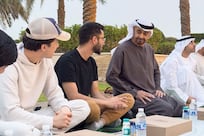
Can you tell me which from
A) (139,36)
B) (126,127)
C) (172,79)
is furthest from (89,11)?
(126,127)

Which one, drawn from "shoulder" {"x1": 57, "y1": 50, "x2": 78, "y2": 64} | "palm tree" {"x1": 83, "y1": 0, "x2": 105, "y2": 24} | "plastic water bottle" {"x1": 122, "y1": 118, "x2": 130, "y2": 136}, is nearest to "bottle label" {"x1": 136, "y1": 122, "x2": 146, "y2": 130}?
"plastic water bottle" {"x1": 122, "y1": 118, "x2": 130, "y2": 136}

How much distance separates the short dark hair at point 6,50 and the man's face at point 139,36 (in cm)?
271

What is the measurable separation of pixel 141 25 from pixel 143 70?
1.79ft

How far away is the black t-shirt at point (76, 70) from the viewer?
4.13m

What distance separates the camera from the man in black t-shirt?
4.11 metres

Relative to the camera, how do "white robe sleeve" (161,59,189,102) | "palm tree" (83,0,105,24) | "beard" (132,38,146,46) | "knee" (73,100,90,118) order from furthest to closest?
"palm tree" (83,0,105,24), "white robe sleeve" (161,59,189,102), "beard" (132,38,146,46), "knee" (73,100,90,118)

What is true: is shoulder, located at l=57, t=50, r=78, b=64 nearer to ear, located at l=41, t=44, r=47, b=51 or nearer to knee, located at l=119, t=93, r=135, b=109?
knee, located at l=119, t=93, r=135, b=109

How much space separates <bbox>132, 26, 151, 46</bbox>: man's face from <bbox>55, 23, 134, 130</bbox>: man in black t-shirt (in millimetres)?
685

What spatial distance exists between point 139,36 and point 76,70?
1139mm

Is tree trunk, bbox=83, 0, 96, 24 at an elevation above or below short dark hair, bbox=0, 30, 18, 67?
above

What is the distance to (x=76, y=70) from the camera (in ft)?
13.8

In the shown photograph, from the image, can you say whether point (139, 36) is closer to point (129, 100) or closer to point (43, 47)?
point (129, 100)

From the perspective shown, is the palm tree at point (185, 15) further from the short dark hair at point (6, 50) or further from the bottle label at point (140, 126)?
the short dark hair at point (6, 50)

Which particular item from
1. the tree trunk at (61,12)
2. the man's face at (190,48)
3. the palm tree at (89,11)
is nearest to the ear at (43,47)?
the man's face at (190,48)
